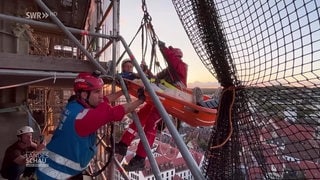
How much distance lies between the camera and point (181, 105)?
4.23m

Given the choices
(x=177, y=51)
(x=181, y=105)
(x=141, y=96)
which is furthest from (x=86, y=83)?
(x=177, y=51)

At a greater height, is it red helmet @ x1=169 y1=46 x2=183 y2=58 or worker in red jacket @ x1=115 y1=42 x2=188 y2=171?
red helmet @ x1=169 y1=46 x2=183 y2=58

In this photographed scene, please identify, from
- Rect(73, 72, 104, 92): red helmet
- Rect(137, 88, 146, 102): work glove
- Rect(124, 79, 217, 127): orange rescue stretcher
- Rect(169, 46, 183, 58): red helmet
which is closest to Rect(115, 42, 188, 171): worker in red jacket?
Rect(169, 46, 183, 58): red helmet

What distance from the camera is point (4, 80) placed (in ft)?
13.3

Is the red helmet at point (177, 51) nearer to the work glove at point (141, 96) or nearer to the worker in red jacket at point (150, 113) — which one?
the worker in red jacket at point (150, 113)

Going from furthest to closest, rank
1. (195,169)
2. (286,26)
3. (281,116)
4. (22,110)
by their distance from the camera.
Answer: (22,110), (281,116), (286,26), (195,169)

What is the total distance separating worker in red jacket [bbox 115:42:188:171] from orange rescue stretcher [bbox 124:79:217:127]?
12.6 inches

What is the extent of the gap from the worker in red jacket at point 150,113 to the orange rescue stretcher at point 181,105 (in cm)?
32

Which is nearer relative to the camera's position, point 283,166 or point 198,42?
point 283,166

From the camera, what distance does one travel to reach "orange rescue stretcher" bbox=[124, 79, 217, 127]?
13.6ft

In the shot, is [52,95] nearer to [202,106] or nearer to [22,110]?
[22,110]

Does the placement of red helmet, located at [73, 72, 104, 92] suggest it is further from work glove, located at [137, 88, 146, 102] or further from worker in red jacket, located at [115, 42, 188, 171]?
worker in red jacket, located at [115, 42, 188, 171]

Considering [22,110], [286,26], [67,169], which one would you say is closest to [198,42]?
[286,26]

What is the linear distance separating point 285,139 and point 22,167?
10.9ft
